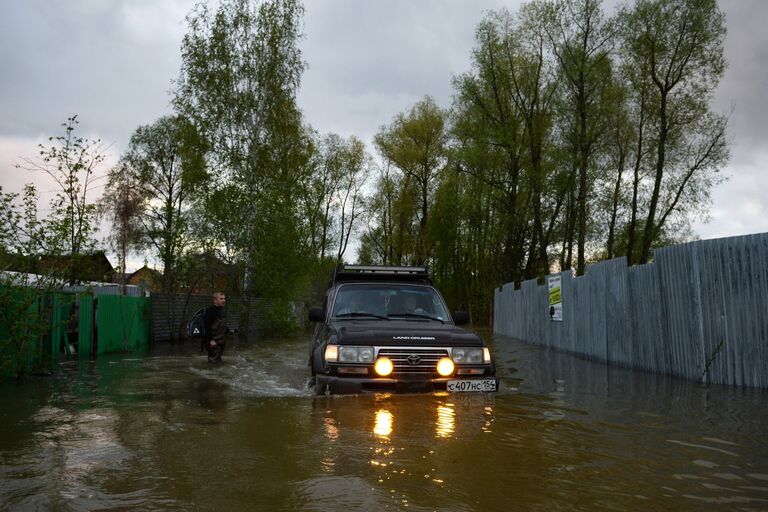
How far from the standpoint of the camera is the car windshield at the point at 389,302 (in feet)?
28.8

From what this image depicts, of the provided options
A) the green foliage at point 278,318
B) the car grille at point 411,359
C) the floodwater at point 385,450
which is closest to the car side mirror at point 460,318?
the floodwater at point 385,450

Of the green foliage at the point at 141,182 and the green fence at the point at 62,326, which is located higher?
the green foliage at the point at 141,182

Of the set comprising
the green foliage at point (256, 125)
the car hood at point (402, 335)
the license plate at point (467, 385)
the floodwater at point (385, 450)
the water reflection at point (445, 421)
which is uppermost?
the green foliage at point (256, 125)

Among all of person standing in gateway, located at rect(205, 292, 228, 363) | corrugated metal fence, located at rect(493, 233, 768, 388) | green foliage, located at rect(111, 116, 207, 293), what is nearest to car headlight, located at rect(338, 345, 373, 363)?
corrugated metal fence, located at rect(493, 233, 768, 388)

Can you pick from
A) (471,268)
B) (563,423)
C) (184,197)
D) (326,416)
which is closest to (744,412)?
(563,423)

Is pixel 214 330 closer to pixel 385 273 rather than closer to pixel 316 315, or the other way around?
pixel 385 273

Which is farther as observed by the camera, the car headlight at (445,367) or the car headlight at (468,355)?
the car headlight at (468,355)

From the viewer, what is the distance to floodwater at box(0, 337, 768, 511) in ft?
12.9

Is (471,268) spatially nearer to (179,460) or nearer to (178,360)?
(178,360)

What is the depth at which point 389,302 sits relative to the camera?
8.95 meters

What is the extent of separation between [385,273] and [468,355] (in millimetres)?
2798

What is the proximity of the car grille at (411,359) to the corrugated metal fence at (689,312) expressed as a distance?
482 cm

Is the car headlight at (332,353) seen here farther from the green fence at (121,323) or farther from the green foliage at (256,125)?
the green foliage at (256,125)

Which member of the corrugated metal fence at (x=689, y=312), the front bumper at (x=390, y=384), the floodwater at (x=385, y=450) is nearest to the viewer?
the floodwater at (x=385, y=450)
